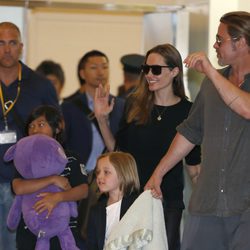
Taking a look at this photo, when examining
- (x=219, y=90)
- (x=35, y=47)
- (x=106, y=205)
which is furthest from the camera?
(x=35, y=47)

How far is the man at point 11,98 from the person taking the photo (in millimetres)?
6406

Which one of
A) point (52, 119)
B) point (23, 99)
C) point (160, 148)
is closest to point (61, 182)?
point (52, 119)

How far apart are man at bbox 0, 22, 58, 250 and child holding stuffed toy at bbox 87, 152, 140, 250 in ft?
3.81

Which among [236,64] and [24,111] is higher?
[236,64]

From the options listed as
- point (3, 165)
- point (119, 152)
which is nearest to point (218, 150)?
point (119, 152)

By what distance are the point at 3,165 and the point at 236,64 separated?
2.21m

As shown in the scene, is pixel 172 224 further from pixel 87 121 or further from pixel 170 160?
pixel 87 121

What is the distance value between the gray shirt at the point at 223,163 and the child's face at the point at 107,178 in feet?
1.93

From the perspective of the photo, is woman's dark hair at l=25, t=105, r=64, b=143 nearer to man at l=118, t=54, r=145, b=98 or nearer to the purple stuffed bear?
the purple stuffed bear

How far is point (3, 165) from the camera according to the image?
21.0 ft

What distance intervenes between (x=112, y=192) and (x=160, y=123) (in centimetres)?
63

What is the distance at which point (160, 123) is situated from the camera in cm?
574

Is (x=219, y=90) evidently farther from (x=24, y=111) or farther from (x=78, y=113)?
(x=78, y=113)

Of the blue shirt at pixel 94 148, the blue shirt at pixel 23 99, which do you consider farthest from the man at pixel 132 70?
the blue shirt at pixel 23 99
